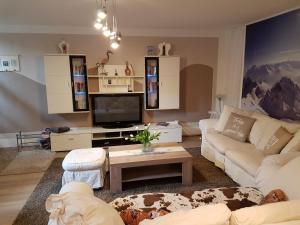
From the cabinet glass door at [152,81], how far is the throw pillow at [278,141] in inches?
97.0

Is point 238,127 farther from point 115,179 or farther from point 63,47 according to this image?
point 63,47

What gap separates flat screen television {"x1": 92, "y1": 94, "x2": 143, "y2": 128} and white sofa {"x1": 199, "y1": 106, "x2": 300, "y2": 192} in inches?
59.7

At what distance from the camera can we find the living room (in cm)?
272

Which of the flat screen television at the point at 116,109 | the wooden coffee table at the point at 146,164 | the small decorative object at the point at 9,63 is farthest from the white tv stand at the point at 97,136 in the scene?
the small decorative object at the point at 9,63

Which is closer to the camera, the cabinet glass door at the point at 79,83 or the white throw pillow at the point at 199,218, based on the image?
the white throw pillow at the point at 199,218

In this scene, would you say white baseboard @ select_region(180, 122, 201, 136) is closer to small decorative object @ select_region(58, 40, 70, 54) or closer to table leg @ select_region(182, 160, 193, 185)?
table leg @ select_region(182, 160, 193, 185)

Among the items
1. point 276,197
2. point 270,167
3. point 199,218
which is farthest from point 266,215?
point 270,167

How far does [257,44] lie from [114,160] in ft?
10.9

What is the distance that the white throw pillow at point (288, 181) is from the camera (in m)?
1.76

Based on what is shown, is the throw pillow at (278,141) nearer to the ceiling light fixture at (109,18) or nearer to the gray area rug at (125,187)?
the gray area rug at (125,187)

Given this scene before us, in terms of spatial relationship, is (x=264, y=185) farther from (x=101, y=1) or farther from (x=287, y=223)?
(x=101, y=1)

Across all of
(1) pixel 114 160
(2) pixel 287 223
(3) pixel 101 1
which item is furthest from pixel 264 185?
(3) pixel 101 1

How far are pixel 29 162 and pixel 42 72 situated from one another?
1804mm

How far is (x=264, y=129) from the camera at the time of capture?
3189 millimetres
